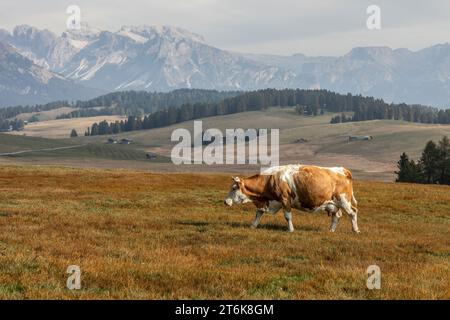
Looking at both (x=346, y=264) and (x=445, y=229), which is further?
(x=445, y=229)

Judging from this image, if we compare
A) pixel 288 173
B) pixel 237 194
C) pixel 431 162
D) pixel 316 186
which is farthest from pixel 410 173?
pixel 237 194

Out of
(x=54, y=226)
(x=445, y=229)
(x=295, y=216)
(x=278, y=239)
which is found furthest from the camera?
(x=295, y=216)

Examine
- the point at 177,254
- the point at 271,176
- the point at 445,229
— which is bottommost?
the point at 445,229

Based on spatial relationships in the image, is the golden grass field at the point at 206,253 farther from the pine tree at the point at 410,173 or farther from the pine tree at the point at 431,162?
the pine tree at the point at 410,173

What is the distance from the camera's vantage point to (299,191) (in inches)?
856

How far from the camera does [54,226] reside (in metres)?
21.5

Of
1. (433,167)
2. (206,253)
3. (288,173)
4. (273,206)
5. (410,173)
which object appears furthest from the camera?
(410,173)

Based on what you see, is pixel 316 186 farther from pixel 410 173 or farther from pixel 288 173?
pixel 410 173

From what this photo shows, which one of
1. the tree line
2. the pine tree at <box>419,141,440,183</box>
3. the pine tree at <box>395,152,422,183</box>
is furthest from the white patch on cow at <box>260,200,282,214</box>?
the pine tree at <box>395,152,422,183</box>

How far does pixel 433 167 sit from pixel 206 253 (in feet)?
262

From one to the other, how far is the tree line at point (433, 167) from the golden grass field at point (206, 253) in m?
59.4
